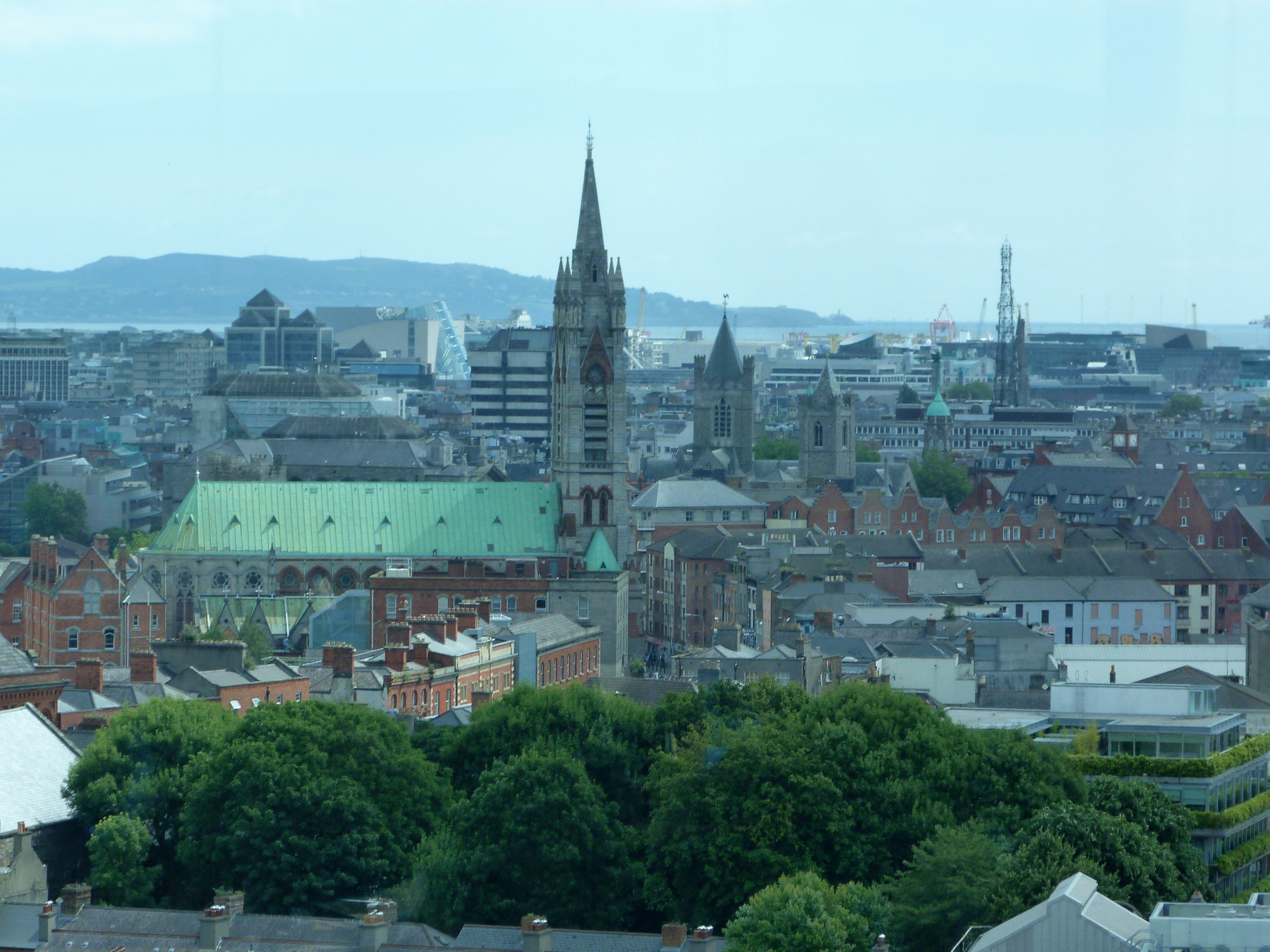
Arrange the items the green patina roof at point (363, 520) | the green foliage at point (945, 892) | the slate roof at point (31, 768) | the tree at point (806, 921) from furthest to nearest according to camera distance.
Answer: the green patina roof at point (363, 520) < the slate roof at point (31, 768) < the green foliage at point (945, 892) < the tree at point (806, 921)

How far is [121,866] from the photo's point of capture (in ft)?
192

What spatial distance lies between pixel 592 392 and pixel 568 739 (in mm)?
51297

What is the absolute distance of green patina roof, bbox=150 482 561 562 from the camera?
370 feet

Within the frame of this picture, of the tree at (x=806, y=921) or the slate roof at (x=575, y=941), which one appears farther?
the slate roof at (x=575, y=941)

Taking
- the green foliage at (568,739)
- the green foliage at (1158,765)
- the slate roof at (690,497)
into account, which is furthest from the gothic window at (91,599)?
the slate roof at (690,497)

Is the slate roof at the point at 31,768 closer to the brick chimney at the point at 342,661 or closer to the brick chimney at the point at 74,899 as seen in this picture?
the brick chimney at the point at 74,899

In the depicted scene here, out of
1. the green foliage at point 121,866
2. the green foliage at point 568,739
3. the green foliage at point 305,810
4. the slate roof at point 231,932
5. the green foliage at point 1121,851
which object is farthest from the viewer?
the green foliage at point 568,739

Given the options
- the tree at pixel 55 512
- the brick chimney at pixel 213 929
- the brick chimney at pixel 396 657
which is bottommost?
the tree at pixel 55 512

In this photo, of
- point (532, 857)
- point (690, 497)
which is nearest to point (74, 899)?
point (532, 857)

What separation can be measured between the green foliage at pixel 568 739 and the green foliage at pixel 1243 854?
13.9 meters

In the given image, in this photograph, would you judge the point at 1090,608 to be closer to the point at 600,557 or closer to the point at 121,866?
the point at 600,557

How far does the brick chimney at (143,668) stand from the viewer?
76875mm

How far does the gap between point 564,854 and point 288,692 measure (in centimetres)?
2228

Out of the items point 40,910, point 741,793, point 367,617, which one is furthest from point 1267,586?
point 40,910
